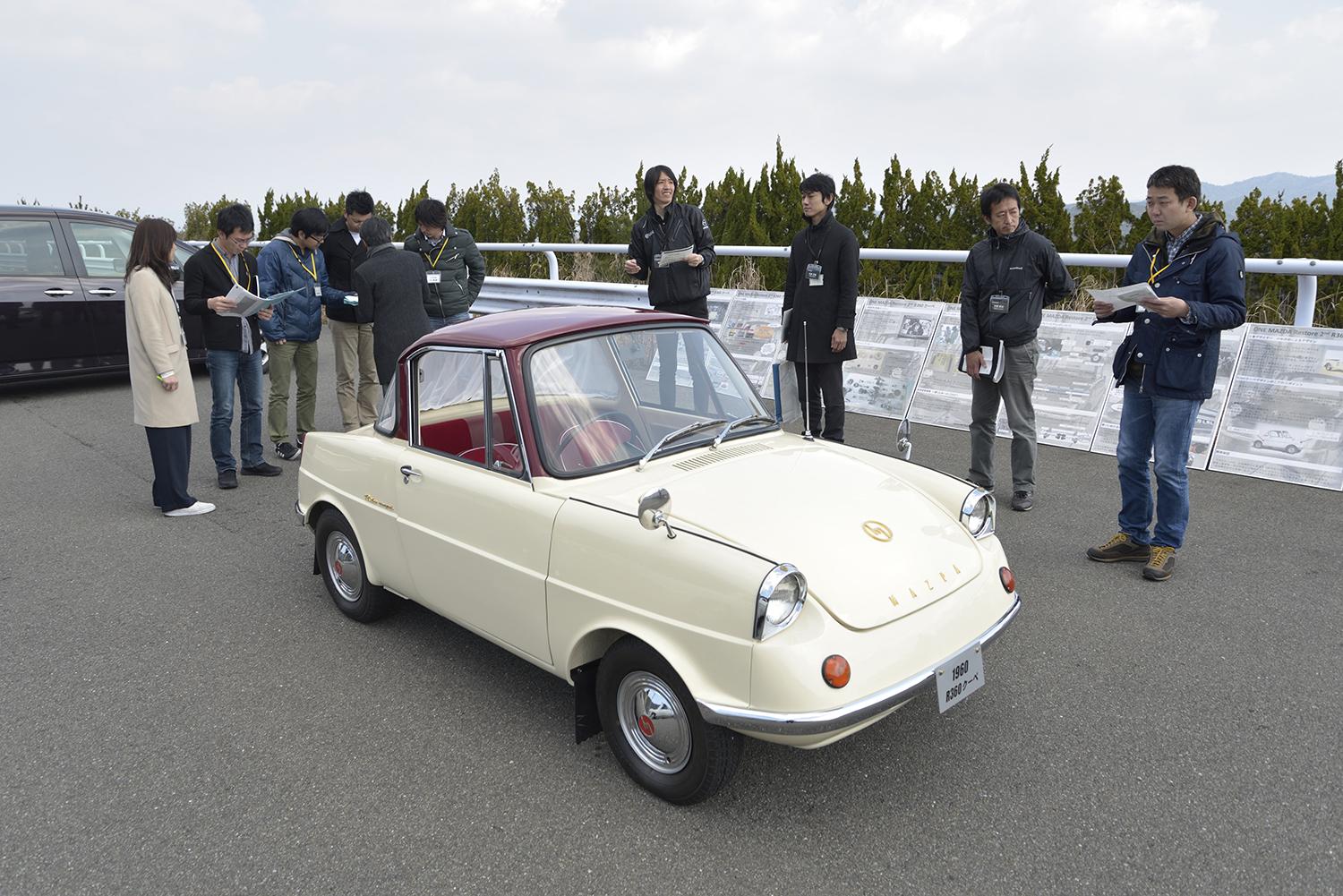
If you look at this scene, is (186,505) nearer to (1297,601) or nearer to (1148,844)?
(1148,844)

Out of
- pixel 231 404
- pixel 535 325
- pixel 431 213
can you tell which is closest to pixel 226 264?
pixel 231 404

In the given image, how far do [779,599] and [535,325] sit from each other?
5.89 ft

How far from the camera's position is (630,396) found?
12.9 ft

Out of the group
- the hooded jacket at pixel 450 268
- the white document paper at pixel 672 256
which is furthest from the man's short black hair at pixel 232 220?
the white document paper at pixel 672 256

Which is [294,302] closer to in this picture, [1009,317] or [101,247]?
[101,247]

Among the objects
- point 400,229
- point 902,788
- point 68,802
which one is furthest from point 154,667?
point 400,229

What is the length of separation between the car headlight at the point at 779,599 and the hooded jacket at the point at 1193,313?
3.01 m

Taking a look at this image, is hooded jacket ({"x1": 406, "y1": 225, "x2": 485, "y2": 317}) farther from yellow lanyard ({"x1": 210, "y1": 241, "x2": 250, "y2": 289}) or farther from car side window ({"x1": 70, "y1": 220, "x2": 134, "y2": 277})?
car side window ({"x1": 70, "y1": 220, "x2": 134, "y2": 277})

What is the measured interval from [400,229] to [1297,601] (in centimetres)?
1798

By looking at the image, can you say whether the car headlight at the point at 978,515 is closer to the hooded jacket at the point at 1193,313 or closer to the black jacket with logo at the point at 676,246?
the hooded jacket at the point at 1193,313

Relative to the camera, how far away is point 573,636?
3.33 meters

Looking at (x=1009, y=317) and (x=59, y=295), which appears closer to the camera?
(x=1009, y=317)

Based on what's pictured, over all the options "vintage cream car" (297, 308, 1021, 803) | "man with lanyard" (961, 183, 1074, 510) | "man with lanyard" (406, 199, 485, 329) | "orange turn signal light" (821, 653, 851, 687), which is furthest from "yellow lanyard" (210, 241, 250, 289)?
"orange turn signal light" (821, 653, 851, 687)

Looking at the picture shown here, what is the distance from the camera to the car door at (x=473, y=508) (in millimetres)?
3533
